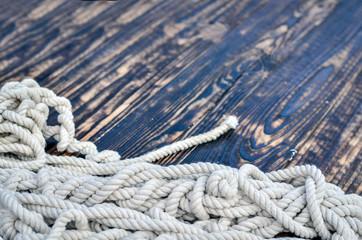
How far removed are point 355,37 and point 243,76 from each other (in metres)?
0.69

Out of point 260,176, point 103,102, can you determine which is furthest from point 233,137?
point 103,102

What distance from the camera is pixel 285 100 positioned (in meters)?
1.57

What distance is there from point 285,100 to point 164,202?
747mm

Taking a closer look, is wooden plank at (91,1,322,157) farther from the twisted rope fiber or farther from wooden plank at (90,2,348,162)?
the twisted rope fiber

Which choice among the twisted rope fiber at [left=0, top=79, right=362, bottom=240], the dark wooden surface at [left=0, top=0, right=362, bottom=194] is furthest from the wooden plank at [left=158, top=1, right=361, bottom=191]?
the twisted rope fiber at [left=0, top=79, right=362, bottom=240]

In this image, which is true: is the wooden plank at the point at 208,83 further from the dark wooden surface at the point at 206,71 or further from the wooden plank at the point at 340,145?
the wooden plank at the point at 340,145

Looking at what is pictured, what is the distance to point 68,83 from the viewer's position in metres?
1.58

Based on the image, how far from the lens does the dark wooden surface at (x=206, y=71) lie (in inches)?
54.7

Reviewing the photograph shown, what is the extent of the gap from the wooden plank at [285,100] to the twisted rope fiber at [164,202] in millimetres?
206

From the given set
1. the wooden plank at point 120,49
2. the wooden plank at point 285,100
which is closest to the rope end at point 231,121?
the wooden plank at point 285,100

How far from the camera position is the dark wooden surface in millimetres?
1391

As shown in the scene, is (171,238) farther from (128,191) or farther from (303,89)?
(303,89)

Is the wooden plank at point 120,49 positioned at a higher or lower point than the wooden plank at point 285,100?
higher

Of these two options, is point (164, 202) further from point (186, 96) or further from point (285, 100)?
point (285, 100)
